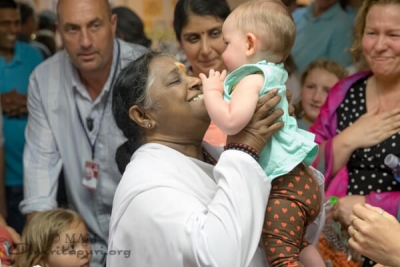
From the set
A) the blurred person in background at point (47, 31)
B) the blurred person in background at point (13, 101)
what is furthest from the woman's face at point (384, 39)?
the blurred person in background at point (47, 31)

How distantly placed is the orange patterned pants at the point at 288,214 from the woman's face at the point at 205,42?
987mm

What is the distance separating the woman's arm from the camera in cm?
187

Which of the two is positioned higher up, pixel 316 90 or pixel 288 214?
pixel 288 214

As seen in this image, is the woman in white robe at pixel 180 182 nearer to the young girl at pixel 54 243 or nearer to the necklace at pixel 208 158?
the necklace at pixel 208 158

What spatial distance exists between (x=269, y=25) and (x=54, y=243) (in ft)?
3.70

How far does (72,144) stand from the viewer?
3066mm

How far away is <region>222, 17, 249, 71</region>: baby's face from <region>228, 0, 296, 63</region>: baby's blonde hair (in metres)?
0.02

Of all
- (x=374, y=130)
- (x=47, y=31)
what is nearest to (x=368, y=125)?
(x=374, y=130)

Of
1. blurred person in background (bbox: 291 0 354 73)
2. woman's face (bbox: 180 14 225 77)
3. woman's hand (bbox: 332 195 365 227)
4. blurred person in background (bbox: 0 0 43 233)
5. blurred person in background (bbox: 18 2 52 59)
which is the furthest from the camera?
blurred person in background (bbox: 18 2 52 59)

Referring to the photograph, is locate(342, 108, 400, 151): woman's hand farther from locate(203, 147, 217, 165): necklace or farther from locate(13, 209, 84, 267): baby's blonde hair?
locate(13, 209, 84, 267): baby's blonde hair

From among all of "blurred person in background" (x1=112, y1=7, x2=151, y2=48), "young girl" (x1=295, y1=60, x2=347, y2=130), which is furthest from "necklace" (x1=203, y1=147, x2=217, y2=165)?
"blurred person in background" (x1=112, y1=7, x2=151, y2=48)

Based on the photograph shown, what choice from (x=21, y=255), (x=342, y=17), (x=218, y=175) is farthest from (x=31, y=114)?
(x=342, y=17)

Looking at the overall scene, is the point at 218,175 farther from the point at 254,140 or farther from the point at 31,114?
the point at 31,114

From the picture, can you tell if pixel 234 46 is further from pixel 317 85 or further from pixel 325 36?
pixel 325 36
